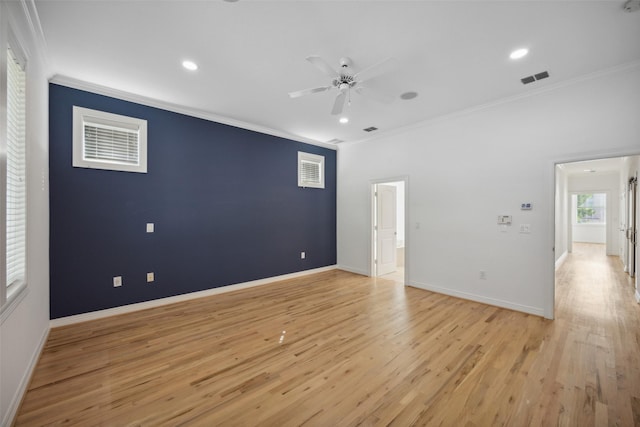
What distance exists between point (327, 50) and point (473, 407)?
335 centimetres

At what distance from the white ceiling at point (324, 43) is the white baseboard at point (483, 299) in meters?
2.99

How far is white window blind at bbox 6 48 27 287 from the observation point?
189cm

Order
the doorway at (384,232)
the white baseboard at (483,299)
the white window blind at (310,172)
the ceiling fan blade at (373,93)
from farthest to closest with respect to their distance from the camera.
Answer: the white window blind at (310,172)
the doorway at (384,232)
the white baseboard at (483,299)
the ceiling fan blade at (373,93)

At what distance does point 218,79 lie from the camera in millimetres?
3301

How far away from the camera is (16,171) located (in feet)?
6.65

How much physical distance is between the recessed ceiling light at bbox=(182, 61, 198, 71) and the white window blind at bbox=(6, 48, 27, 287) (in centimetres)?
132

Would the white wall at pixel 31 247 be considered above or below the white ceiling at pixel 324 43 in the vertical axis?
below

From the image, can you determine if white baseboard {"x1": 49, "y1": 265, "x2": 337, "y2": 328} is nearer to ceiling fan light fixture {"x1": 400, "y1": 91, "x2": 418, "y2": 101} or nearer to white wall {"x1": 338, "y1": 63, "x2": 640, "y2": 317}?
white wall {"x1": 338, "y1": 63, "x2": 640, "y2": 317}

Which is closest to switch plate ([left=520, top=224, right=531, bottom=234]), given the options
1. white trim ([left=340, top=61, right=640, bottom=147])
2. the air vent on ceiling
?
white trim ([left=340, top=61, right=640, bottom=147])

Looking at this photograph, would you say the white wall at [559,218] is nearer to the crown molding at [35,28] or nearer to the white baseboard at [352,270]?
the white baseboard at [352,270]

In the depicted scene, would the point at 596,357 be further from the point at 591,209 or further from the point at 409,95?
the point at 591,209

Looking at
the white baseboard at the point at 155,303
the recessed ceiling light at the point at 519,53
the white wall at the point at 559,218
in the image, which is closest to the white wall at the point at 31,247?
the white baseboard at the point at 155,303

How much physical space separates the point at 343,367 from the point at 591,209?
1451cm

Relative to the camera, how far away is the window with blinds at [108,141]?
11.1 feet
